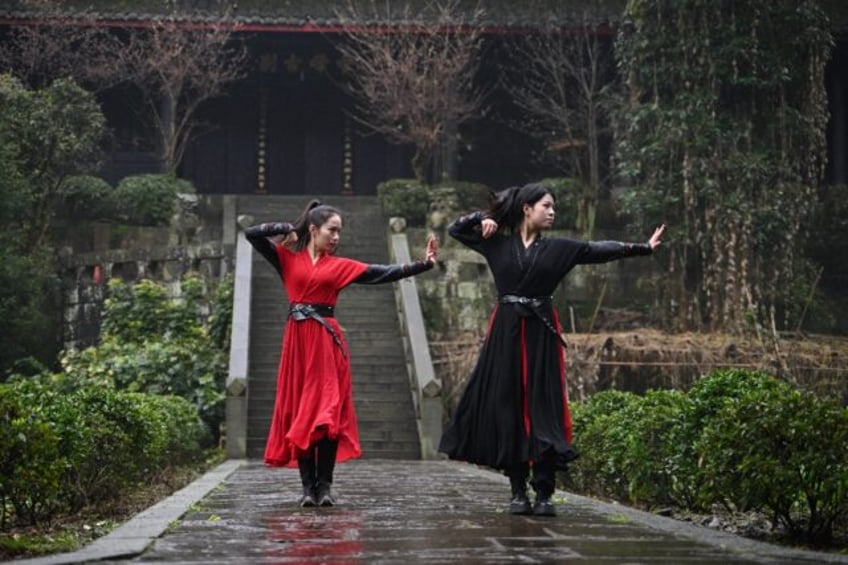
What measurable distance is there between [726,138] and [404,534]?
627 inches

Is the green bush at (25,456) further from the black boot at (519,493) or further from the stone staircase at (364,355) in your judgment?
the stone staircase at (364,355)

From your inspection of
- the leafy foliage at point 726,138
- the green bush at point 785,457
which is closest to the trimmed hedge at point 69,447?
the green bush at point 785,457

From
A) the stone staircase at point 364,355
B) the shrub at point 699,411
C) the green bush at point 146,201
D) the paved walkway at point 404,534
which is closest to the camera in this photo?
the paved walkway at point 404,534

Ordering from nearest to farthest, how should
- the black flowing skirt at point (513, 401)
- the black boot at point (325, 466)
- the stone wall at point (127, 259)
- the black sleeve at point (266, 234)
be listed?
1. the black flowing skirt at point (513, 401)
2. the black boot at point (325, 466)
3. the black sleeve at point (266, 234)
4. the stone wall at point (127, 259)

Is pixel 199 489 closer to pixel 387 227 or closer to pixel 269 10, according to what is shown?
pixel 387 227

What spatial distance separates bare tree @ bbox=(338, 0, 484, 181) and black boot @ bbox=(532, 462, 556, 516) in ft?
56.1

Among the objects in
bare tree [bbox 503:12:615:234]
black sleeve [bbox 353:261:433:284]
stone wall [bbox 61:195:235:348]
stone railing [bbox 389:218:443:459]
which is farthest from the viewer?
bare tree [bbox 503:12:615:234]

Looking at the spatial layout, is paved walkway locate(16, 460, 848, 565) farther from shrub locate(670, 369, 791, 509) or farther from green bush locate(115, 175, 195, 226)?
green bush locate(115, 175, 195, 226)

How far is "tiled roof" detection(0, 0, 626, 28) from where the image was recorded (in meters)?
26.1

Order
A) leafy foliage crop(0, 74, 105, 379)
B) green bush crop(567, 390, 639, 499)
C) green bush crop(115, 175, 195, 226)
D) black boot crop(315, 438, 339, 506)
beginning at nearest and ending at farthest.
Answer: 1. black boot crop(315, 438, 339, 506)
2. green bush crop(567, 390, 639, 499)
3. leafy foliage crop(0, 74, 105, 379)
4. green bush crop(115, 175, 195, 226)

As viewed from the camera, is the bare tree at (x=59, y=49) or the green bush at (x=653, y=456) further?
the bare tree at (x=59, y=49)

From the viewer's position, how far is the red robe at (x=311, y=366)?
9844 mm

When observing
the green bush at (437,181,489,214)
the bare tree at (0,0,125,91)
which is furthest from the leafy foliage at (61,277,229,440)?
the bare tree at (0,0,125,91)

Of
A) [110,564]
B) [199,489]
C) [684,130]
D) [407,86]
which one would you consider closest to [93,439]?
[199,489]
